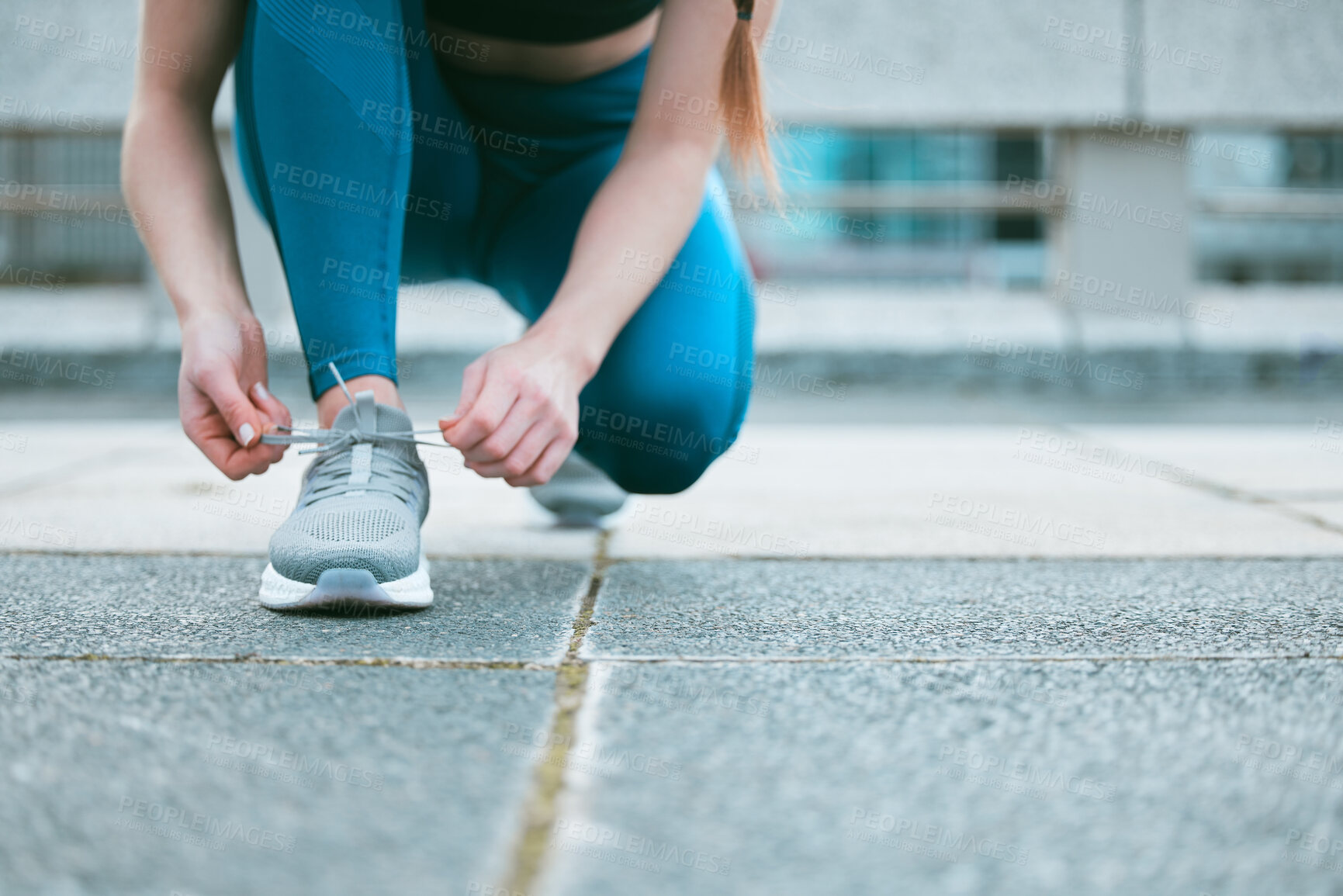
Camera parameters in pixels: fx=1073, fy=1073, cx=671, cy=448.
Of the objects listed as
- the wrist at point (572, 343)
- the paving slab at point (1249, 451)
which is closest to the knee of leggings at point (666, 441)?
the wrist at point (572, 343)

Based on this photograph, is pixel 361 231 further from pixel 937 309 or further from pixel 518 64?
pixel 937 309

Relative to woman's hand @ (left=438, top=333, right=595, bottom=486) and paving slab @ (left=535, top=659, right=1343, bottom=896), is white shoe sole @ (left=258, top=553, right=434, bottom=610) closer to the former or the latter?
woman's hand @ (left=438, top=333, right=595, bottom=486)

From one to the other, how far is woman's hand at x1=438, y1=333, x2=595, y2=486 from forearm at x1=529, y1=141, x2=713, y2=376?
0.04 meters

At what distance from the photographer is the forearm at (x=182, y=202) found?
3.01 ft

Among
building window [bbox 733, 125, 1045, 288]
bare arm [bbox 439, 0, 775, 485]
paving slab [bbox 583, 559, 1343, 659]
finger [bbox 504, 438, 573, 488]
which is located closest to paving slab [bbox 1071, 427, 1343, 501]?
paving slab [bbox 583, 559, 1343, 659]

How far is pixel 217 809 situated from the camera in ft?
1.42

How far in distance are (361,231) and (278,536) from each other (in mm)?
275

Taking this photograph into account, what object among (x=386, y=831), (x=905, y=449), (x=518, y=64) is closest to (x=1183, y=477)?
(x=905, y=449)

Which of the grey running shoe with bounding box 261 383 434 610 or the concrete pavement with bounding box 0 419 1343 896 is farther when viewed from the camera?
the grey running shoe with bounding box 261 383 434 610

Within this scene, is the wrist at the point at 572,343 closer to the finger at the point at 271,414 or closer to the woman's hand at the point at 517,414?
the woman's hand at the point at 517,414

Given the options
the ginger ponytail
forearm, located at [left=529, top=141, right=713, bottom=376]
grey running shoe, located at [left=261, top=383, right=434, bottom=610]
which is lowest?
grey running shoe, located at [left=261, top=383, right=434, bottom=610]

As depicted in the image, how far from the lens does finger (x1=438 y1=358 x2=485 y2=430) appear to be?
0.75 metres

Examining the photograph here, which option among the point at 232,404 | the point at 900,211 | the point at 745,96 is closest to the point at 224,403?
the point at 232,404

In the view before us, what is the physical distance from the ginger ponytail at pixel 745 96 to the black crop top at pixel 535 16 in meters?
0.19
